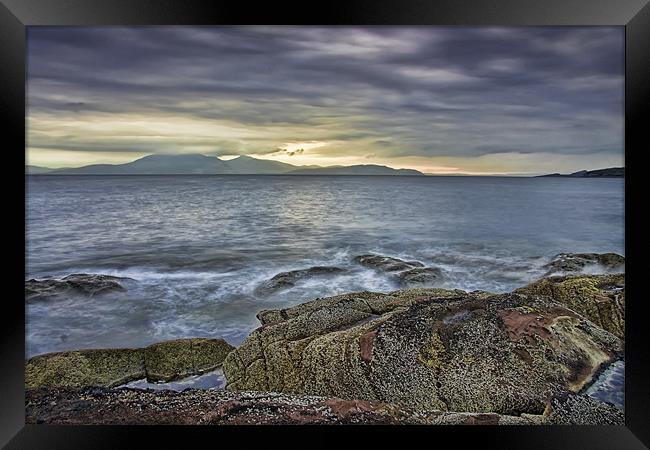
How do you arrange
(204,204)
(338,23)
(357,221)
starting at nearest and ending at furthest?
(338,23) → (357,221) → (204,204)

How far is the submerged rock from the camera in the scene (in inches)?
216

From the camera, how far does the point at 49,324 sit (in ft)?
15.0

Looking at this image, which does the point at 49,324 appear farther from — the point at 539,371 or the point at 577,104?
the point at 577,104

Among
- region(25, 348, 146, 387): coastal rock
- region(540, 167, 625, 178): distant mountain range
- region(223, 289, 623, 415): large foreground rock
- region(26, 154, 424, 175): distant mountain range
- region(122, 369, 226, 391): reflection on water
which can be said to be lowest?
region(122, 369, 226, 391): reflection on water

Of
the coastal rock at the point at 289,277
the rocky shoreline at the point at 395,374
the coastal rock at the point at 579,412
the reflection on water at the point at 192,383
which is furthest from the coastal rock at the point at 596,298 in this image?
the reflection on water at the point at 192,383

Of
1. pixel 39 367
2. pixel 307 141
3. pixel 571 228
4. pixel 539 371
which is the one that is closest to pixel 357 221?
pixel 307 141

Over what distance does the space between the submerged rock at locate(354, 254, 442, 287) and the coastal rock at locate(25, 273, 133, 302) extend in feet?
9.64

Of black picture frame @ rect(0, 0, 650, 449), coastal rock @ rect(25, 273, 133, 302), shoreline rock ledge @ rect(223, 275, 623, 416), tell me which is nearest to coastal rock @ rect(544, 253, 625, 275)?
shoreline rock ledge @ rect(223, 275, 623, 416)

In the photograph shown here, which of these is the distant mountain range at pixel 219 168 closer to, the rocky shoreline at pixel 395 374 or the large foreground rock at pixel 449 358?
the rocky shoreline at pixel 395 374

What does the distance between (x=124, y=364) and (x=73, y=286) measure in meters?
1.71

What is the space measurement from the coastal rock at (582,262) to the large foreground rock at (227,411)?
103 inches

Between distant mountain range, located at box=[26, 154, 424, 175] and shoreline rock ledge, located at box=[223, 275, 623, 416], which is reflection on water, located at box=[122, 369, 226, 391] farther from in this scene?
distant mountain range, located at box=[26, 154, 424, 175]

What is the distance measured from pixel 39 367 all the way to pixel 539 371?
395 centimetres

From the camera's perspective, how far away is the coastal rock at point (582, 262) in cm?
513
